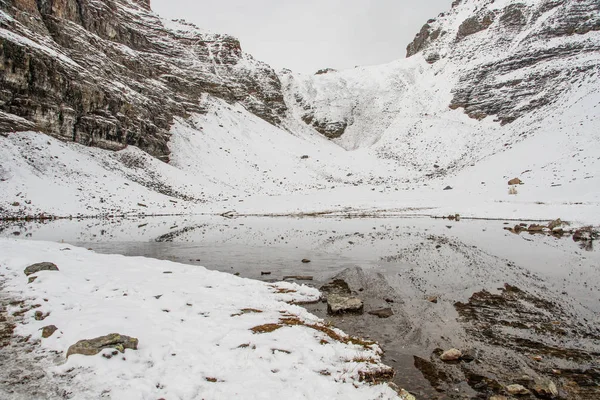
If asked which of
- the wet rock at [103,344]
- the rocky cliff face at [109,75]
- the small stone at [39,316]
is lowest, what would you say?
the small stone at [39,316]

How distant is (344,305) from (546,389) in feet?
17.8

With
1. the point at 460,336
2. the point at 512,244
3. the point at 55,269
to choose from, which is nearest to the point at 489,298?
the point at 460,336

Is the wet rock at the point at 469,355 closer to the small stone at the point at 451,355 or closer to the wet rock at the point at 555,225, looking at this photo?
the small stone at the point at 451,355

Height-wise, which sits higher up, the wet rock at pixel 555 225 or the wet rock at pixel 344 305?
the wet rock at pixel 555 225

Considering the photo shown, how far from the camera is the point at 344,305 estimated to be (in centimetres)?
1025

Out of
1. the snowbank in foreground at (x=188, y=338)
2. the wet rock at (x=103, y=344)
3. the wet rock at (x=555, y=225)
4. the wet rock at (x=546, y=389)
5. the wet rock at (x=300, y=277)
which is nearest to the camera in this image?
the snowbank in foreground at (x=188, y=338)

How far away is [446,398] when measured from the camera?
19.0ft

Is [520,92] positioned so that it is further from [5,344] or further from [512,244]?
[5,344]

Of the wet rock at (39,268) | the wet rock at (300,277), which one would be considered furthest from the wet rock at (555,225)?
the wet rock at (39,268)

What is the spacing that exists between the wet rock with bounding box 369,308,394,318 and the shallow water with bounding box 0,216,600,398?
0.85 ft

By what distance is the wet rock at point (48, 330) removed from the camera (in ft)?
21.6

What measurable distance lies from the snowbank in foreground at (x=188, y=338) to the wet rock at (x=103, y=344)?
0.16 metres

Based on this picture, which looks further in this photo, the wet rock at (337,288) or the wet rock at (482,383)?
the wet rock at (337,288)

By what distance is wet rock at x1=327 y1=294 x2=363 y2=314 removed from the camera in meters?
10.1
